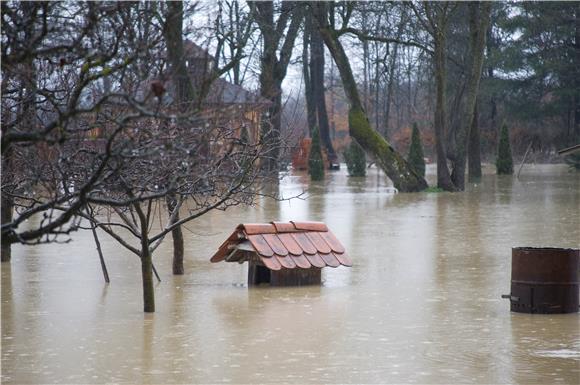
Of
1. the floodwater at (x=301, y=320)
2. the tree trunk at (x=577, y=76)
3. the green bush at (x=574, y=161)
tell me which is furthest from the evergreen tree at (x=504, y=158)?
the floodwater at (x=301, y=320)

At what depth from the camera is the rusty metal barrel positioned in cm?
1325

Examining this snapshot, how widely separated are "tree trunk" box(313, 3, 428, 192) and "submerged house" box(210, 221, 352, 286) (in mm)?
20059

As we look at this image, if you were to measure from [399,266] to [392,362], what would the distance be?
25.7 ft

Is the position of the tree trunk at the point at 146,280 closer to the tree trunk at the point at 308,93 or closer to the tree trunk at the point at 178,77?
the tree trunk at the point at 178,77

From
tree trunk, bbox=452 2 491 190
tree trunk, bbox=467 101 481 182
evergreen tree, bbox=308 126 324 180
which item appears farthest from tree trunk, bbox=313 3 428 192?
tree trunk, bbox=467 101 481 182

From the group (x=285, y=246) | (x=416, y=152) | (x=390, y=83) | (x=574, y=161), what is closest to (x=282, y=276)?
(x=285, y=246)

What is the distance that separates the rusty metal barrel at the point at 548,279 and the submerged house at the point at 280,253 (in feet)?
11.9

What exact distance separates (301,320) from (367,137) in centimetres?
2428

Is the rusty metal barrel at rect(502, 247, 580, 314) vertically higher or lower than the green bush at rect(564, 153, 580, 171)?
lower

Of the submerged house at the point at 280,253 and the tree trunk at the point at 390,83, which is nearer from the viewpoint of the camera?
the submerged house at the point at 280,253

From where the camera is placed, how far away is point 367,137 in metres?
37.0

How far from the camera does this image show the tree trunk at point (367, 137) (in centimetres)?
3650

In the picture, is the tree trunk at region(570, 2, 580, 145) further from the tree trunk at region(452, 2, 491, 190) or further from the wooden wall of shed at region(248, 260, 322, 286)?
the wooden wall of shed at region(248, 260, 322, 286)

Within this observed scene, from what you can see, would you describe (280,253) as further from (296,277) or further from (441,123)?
(441,123)
